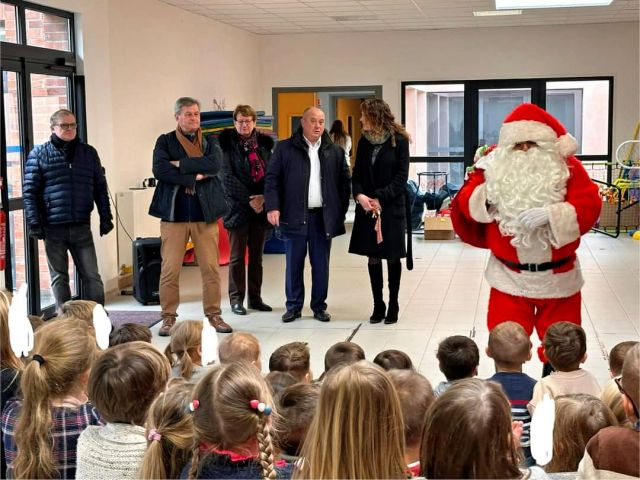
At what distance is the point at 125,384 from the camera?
236cm

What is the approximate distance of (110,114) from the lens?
804 centimetres

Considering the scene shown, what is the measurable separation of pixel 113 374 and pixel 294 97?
38.2 ft

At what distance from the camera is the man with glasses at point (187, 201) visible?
6145 millimetres

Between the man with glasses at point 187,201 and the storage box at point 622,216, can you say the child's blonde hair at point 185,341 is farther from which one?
the storage box at point 622,216

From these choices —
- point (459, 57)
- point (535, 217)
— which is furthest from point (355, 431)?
point (459, 57)

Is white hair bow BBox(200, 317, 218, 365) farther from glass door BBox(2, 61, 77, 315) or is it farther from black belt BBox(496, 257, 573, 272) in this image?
glass door BBox(2, 61, 77, 315)

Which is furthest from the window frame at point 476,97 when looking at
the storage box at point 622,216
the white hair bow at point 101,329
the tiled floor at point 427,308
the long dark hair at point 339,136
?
the white hair bow at point 101,329

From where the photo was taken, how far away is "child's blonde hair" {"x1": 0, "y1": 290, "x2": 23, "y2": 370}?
9.53ft

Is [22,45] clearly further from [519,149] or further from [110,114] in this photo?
[519,149]

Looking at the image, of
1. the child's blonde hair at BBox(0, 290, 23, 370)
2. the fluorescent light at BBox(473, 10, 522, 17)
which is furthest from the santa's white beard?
the fluorescent light at BBox(473, 10, 522, 17)

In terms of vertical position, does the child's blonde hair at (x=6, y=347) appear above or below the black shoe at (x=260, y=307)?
above

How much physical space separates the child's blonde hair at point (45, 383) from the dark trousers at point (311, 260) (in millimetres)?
3870

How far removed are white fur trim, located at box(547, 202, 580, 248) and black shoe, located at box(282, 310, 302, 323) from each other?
2.92 meters

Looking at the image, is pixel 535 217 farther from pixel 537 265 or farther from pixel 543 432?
pixel 543 432
